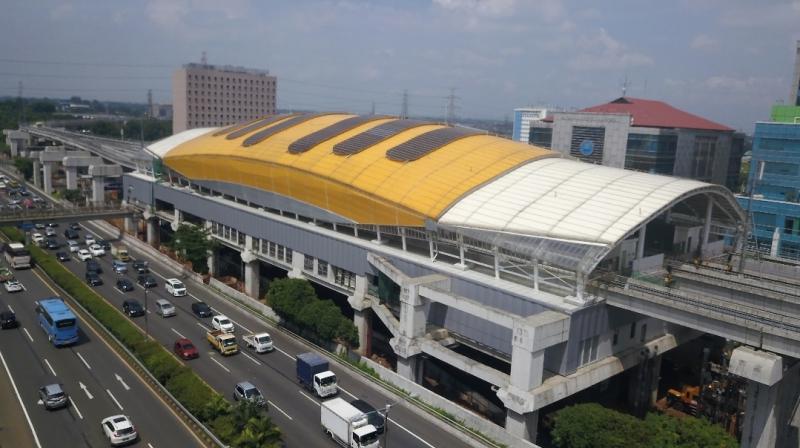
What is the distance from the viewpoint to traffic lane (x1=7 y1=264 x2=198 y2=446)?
3372 cm

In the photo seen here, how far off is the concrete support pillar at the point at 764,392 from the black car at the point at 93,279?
2320 inches

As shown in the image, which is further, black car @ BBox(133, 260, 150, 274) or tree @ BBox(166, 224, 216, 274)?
black car @ BBox(133, 260, 150, 274)

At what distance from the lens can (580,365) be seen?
37.9 meters

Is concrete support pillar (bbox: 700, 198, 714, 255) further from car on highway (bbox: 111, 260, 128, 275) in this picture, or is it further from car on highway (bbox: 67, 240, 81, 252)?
car on highway (bbox: 67, 240, 81, 252)

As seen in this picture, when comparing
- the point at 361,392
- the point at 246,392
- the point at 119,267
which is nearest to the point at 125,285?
the point at 119,267

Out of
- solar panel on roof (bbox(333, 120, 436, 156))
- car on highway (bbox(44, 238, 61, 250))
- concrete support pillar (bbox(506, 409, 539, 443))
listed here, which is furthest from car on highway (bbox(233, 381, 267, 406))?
car on highway (bbox(44, 238, 61, 250))

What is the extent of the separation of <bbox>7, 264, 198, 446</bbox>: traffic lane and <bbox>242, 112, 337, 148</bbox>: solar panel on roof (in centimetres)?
2769

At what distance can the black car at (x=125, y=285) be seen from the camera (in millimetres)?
61156

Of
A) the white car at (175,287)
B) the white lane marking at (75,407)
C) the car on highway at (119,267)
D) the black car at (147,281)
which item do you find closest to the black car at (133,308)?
the black car at (147,281)

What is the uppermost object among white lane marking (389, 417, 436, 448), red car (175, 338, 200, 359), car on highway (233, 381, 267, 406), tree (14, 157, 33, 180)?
tree (14, 157, 33, 180)

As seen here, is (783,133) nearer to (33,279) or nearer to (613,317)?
(613,317)

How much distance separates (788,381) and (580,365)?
38.3ft

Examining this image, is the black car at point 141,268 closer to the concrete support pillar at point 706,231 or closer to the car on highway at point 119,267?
the car on highway at point 119,267

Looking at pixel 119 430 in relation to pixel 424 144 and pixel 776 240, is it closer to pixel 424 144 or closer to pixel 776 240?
pixel 424 144
